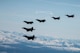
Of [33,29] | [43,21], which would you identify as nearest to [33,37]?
[33,29]

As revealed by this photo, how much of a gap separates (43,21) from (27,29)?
6430 mm

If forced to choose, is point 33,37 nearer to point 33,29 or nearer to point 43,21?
point 33,29

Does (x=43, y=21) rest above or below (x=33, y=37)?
above

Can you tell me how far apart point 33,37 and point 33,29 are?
257cm

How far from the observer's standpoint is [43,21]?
7806cm

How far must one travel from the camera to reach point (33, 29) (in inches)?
2911

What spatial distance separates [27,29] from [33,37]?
12.0ft

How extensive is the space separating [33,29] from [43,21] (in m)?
5.79

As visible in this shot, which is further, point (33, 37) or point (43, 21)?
point (43, 21)

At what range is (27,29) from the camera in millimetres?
75062

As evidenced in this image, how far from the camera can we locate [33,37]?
73125 mm
